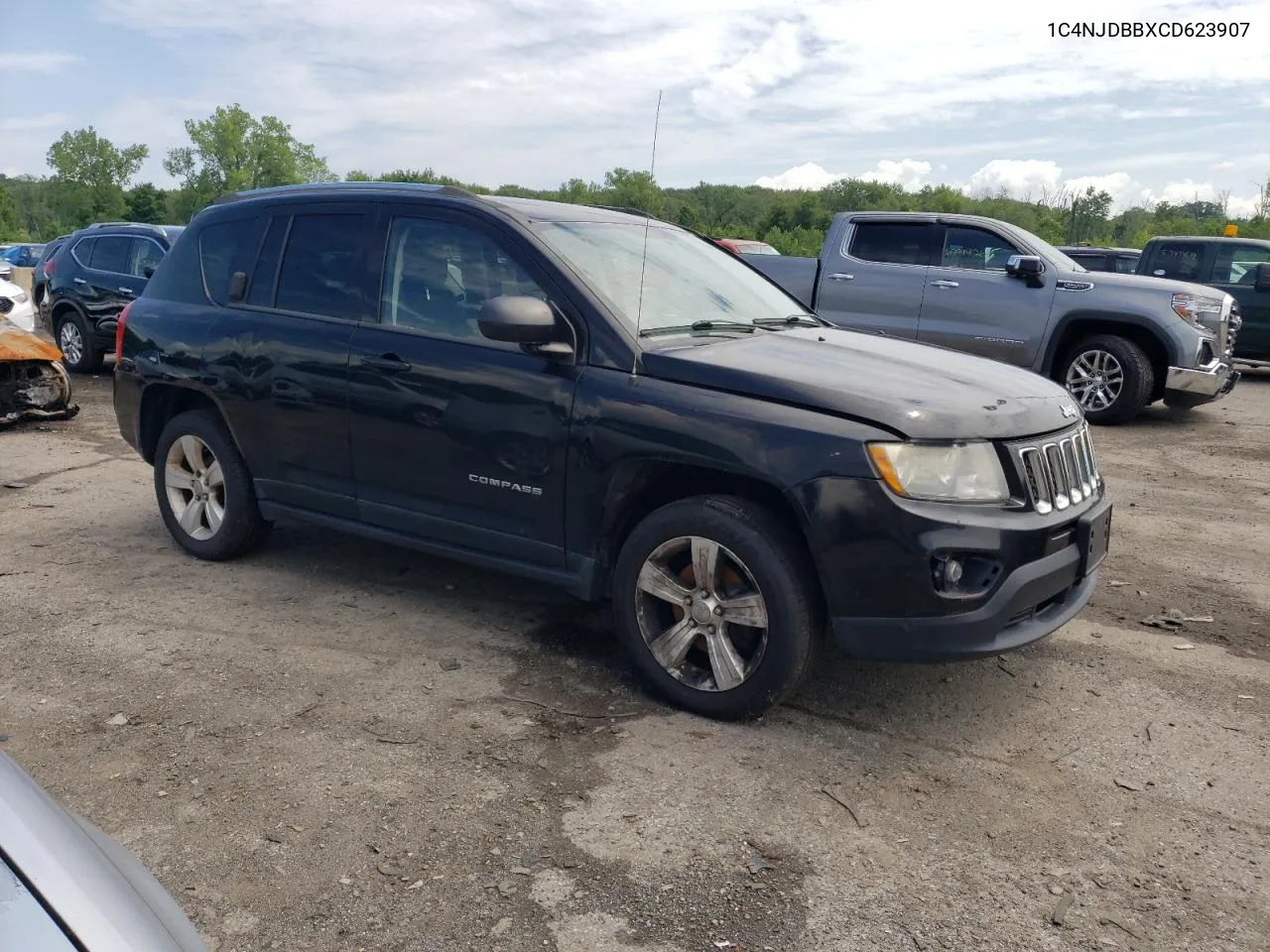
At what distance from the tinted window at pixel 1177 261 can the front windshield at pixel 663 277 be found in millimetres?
11524

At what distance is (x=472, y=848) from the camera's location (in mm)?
2977

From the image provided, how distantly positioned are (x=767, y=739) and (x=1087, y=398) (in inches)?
303

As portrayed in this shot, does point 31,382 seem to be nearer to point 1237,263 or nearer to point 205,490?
point 205,490

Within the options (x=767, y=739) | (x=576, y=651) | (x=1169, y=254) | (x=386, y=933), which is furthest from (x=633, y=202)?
(x=1169, y=254)

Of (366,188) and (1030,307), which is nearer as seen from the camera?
(366,188)

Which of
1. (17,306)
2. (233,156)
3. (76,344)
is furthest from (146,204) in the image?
(17,306)

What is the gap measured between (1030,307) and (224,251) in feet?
24.3

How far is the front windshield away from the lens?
13.6 feet

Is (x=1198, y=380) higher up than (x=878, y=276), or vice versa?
(x=878, y=276)

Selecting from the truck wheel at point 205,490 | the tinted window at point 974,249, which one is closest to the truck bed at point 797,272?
the tinted window at point 974,249

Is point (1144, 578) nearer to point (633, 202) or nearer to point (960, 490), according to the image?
point (960, 490)

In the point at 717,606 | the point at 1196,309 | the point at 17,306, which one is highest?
the point at 1196,309

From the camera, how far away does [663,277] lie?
446 cm

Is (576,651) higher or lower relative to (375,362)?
lower
